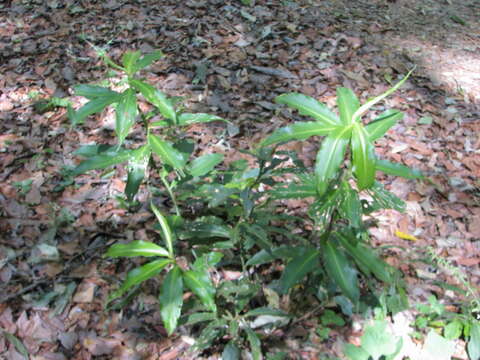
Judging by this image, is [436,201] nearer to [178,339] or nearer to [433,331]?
[433,331]

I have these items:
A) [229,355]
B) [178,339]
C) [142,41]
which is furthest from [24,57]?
[229,355]

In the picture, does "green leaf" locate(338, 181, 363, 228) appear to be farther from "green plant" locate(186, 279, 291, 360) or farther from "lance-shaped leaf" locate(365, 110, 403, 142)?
"green plant" locate(186, 279, 291, 360)

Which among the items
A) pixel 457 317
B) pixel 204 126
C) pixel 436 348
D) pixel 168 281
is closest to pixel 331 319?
pixel 436 348

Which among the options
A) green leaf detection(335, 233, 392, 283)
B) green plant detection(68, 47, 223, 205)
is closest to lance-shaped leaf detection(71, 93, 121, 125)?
green plant detection(68, 47, 223, 205)

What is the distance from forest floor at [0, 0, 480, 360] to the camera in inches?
86.3

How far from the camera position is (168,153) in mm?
1786

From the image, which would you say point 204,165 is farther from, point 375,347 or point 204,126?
point 204,126

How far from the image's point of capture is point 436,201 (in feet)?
9.20

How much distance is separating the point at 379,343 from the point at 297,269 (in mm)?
626

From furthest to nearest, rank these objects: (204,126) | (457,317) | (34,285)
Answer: (204,126) < (34,285) < (457,317)

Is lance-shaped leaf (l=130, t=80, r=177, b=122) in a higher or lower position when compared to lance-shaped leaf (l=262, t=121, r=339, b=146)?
lower

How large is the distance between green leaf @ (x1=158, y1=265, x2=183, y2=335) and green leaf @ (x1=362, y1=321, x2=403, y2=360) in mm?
890

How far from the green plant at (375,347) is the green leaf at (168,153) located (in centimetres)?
108

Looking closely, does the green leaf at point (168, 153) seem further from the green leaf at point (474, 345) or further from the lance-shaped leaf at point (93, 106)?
the green leaf at point (474, 345)
